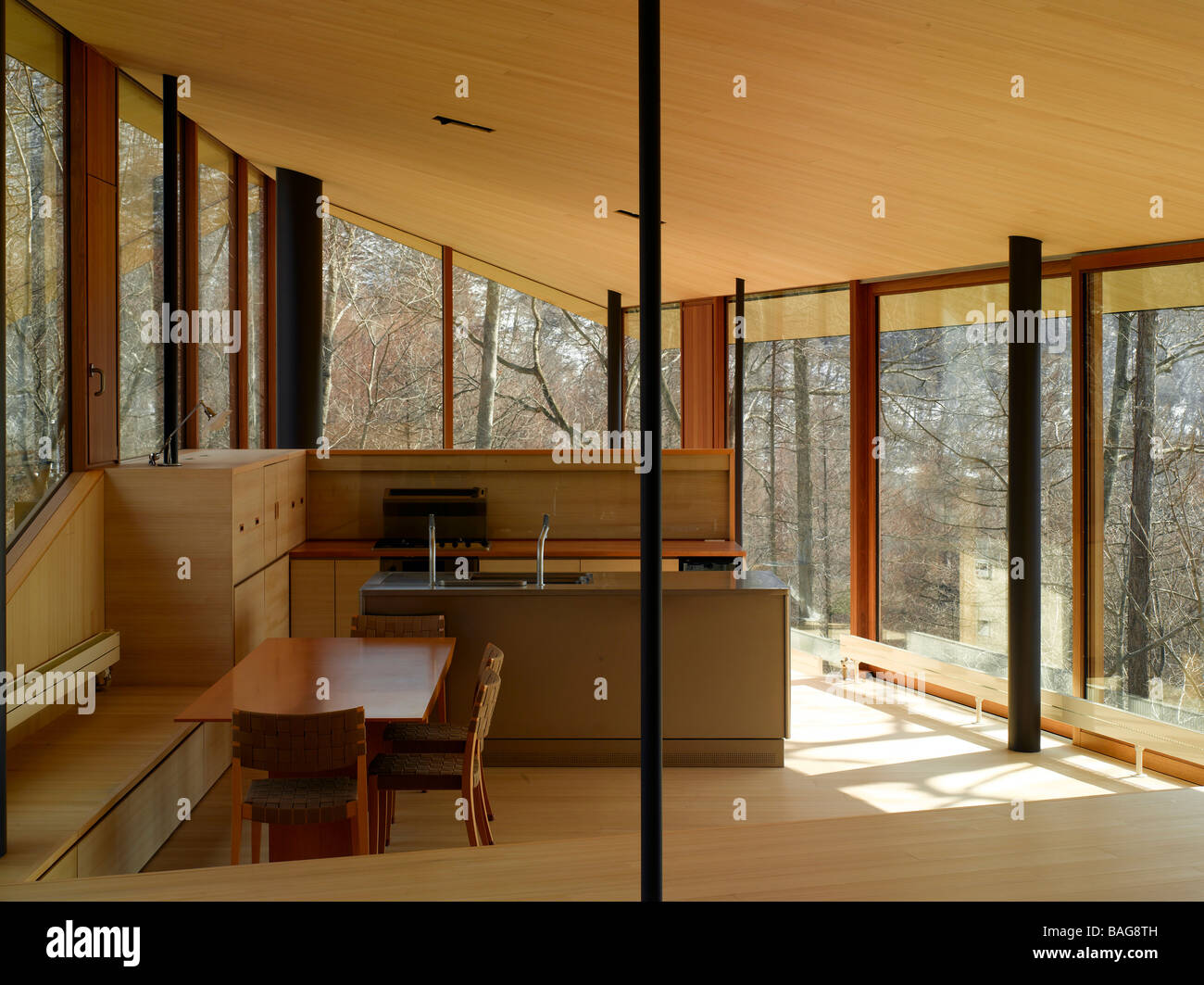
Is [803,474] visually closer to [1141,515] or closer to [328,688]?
[1141,515]

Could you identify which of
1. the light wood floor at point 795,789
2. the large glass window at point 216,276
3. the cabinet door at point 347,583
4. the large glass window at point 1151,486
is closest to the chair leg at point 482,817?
the light wood floor at point 795,789

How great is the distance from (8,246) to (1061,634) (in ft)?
18.0

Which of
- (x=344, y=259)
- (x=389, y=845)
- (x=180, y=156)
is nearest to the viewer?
(x=389, y=845)

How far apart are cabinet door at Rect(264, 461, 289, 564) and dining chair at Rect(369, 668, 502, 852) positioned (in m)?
2.38

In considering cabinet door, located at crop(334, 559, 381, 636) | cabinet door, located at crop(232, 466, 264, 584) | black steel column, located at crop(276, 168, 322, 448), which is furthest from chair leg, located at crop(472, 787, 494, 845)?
black steel column, located at crop(276, 168, 322, 448)

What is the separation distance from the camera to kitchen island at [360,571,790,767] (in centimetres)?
489

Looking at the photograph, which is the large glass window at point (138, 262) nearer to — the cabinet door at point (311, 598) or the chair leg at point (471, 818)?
the cabinet door at point (311, 598)

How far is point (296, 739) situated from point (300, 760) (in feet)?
0.24

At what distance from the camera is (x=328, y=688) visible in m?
3.47

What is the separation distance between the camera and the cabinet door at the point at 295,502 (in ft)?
20.6

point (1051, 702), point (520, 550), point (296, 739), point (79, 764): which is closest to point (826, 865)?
Answer: point (296, 739)
